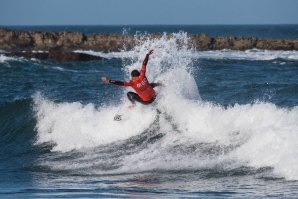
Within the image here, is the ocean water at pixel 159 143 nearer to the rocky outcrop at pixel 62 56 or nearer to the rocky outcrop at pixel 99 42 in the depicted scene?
the rocky outcrop at pixel 62 56

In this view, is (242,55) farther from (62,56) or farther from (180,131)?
(180,131)

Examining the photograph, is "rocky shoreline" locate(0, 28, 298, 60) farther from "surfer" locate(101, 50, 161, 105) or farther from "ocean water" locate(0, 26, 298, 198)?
"surfer" locate(101, 50, 161, 105)

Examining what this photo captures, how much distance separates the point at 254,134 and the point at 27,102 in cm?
1025

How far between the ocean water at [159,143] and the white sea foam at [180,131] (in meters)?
0.02

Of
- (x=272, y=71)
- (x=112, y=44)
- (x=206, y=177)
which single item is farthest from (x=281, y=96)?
(x=112, y=44)

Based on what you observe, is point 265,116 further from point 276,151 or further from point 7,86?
point 7,86

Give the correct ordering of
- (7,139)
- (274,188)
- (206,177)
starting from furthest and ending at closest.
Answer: (7,139) → (206,177) → (274,188)

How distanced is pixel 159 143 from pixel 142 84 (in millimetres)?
1341

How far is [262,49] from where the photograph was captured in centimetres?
5822

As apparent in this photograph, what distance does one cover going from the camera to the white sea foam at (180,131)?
13.3 m

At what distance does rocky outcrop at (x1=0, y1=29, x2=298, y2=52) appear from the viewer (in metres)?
59.7

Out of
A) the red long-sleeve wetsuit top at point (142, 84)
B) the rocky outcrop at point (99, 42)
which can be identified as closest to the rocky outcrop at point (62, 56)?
the rocky outcrop at point (99, 42)

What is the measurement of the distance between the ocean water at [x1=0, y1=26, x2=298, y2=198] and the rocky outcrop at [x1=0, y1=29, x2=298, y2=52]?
34339 mm

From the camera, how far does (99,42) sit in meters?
63.6
